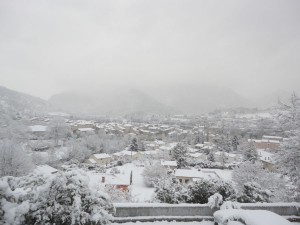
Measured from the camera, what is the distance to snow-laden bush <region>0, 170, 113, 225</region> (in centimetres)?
488

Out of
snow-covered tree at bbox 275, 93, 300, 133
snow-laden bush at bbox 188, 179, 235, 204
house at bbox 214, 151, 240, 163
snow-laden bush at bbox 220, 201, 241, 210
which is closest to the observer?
snow-laden bush at bbox 220, 201, 241, 210

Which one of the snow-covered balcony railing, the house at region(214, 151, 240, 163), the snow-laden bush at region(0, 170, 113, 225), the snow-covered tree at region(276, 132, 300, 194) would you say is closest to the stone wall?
the snow-covered balcony railing

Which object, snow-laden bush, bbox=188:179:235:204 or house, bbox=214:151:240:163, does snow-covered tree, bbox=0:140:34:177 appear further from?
house, bbox=214:151:240:163

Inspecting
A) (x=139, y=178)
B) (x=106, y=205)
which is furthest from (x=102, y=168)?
(x=106, y=205)

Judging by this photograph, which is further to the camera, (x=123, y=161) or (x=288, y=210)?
(x=123, y=161)

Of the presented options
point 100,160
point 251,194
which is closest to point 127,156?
point 100,160

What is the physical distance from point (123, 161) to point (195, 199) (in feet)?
120

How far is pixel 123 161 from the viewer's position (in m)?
45.0

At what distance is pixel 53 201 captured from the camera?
17.8 feet

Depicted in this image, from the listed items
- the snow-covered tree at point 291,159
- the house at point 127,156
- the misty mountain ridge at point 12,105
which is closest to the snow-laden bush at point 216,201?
the snow-covered tree at point 291,159

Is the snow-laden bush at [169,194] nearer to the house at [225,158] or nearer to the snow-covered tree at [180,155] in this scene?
the snow-covered tree at [180,155]

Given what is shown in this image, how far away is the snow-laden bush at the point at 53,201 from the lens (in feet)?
16.0

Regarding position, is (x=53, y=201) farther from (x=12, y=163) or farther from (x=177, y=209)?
(x=12, y=163)

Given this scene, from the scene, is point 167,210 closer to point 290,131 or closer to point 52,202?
point 52,202
